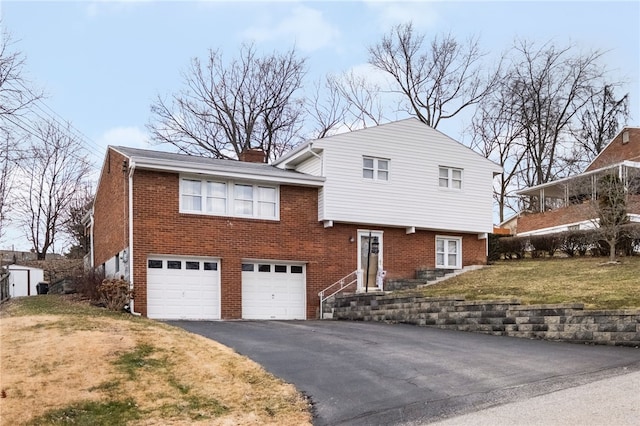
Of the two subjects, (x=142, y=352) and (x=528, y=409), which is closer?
(x=528, y=409)

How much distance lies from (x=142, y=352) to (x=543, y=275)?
14.2 meters

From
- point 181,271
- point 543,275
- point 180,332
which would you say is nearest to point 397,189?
point 543,275

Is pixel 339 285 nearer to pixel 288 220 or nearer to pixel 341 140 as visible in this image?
pixel 288 220

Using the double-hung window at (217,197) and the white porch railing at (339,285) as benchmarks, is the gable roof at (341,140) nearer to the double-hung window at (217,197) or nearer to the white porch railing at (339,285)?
the double-hung window at (217,197)

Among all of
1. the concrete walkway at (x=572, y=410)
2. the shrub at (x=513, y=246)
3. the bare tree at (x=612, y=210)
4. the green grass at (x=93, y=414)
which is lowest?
the green grass at (x=93, y=414)

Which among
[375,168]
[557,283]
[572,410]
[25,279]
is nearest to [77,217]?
[25,279]

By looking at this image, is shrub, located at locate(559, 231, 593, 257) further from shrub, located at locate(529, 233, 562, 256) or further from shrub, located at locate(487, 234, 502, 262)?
shrub, located at locate(487, 234, 502, 262)

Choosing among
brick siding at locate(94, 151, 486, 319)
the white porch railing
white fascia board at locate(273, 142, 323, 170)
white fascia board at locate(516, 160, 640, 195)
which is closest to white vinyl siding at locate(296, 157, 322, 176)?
white fascia board at locate(273, 142, 323, 170)

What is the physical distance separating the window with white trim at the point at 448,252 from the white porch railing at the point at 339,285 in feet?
12.5

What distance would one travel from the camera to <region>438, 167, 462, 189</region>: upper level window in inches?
968

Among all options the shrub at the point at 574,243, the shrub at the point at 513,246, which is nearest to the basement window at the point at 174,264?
the shrub at the point at 513,246

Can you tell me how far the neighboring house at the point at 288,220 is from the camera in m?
19.4

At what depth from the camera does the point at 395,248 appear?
77.2 feet

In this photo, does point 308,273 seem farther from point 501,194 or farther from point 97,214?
point 501,194
